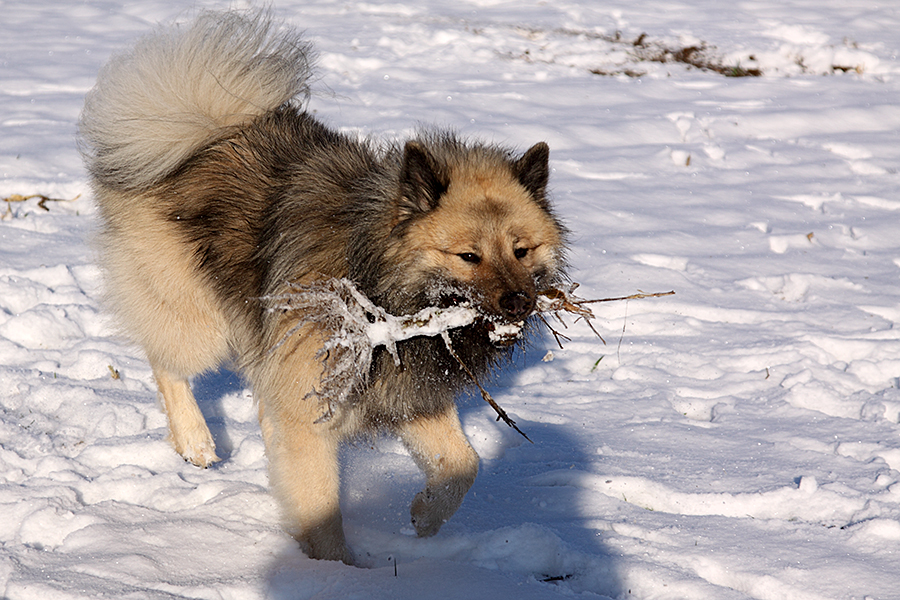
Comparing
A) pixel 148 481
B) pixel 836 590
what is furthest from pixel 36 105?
pixel 836 590

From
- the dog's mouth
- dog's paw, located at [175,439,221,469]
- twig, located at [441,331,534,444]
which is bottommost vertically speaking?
dog's paw, located at [175,439,221,469]

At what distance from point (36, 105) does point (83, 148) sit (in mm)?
3774

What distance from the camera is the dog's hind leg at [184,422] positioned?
3.33 meters

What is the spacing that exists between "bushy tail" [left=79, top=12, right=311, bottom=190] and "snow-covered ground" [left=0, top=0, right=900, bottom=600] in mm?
970

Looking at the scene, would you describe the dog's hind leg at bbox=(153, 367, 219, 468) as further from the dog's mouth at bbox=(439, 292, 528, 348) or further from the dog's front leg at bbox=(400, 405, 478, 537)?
the dog's mouth at bbox=(439, 292, 528, 348)

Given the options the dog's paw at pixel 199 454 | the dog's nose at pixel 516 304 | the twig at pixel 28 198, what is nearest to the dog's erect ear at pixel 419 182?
the dog's nose at pixel 516 304

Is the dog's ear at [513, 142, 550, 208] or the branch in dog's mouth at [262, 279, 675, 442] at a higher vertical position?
the dog's ear at [513, 142, 550, 208]

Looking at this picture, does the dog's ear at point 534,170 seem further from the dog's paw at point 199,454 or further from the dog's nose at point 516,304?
the dog's paw at point 199,454

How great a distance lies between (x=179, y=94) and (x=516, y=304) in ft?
6.03

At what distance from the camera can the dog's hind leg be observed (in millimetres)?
3326

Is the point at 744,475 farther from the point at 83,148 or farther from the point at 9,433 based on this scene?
the point at 83,148

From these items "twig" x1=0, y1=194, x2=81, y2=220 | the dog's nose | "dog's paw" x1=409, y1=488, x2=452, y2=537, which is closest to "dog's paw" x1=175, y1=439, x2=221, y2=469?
"dog's paw" x1=409, y1=488, x2=452, y2=537

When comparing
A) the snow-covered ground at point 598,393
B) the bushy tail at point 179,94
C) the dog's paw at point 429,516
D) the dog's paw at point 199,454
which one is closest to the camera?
the snow-covered ground at point 598,393

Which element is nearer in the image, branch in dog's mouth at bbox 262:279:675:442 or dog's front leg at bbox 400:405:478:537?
branch in dog's mouth at bbox 262:279:675:442
